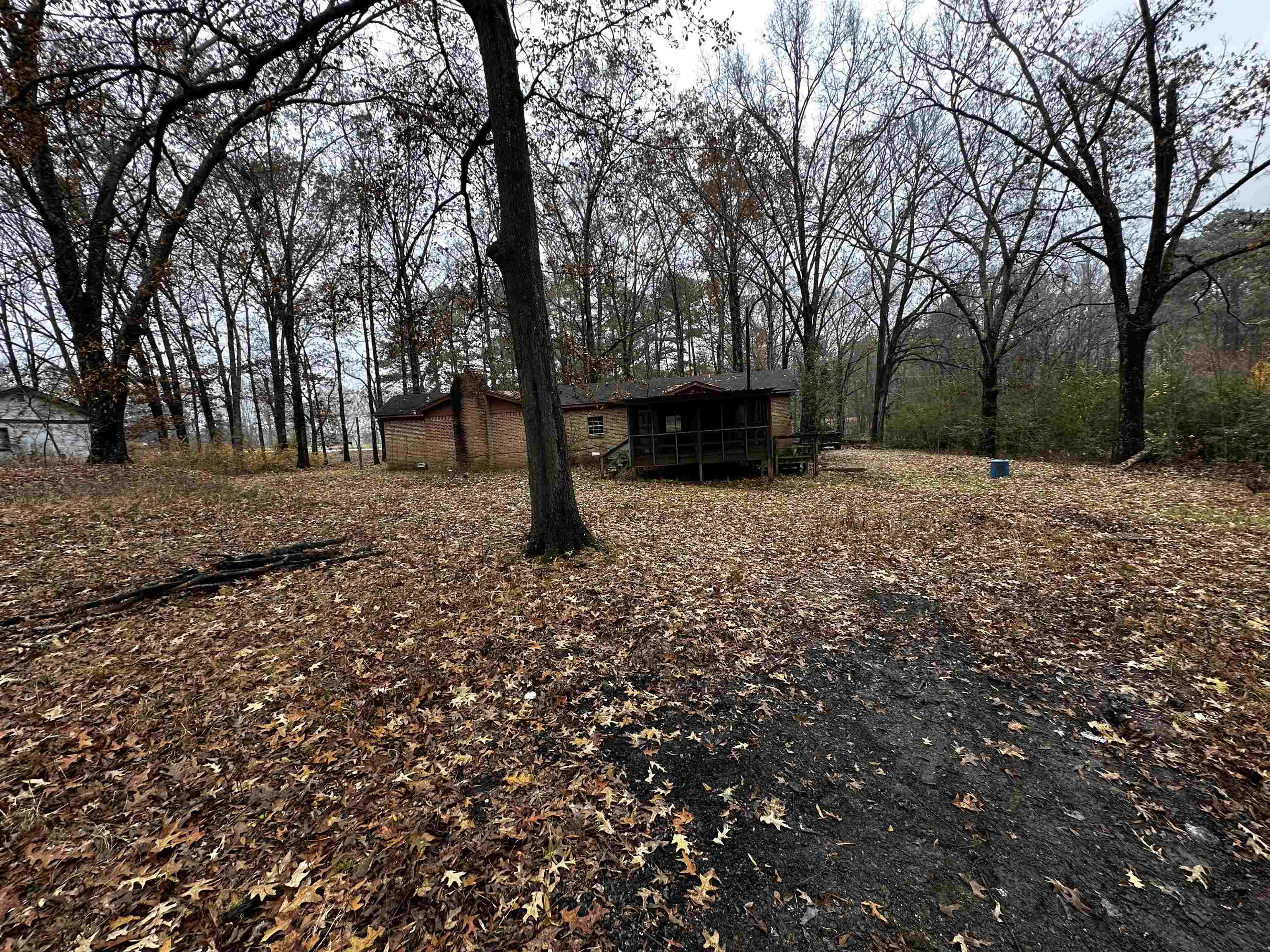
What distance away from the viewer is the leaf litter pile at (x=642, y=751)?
208cm

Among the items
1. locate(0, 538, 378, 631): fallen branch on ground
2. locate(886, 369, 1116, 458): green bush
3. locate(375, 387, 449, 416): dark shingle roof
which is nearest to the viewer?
locate(0, 538, 378, 631): fallen branch on ground

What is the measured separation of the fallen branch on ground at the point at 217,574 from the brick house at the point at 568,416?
10702 millimetres

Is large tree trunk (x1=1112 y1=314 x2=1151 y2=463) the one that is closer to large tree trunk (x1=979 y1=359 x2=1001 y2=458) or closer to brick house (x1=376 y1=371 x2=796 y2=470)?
large tree trunk (x1=979 y1=359 x2=1001 y2=458)

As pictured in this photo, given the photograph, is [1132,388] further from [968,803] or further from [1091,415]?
[968,803]

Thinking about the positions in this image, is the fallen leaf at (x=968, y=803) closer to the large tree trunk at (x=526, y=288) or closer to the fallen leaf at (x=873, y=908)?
the fallen leaf at (x=873, y=908)

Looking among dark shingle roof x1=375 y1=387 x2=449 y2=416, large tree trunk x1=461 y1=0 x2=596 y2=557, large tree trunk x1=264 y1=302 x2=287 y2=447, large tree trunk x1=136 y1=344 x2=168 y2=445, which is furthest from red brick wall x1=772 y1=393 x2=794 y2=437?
large tree trunk x1=264 y1=302 x2=287 y2=447

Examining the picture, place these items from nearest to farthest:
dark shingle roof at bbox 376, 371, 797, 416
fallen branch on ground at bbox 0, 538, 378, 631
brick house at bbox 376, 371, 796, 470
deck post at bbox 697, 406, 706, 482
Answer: fallen branch on ground at bbox 0, 538, 378, 631 < deck post at bbox 697, 406, 706, 482 < brick house at bbox 376, 371, 796, 470 < dark shingle roof at bbox 376, 371, 797, 416

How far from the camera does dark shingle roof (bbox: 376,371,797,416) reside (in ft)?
62.9

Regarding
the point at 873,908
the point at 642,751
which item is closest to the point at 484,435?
the point at 642,751

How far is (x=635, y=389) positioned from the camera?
21.5m

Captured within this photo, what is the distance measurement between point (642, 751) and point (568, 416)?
18765 millimetres

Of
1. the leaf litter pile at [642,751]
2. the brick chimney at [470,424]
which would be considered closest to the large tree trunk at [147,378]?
the leaf litter pile at [642,751]

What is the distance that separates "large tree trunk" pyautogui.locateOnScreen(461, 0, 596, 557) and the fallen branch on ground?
2776mm

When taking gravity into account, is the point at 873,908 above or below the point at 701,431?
below
